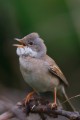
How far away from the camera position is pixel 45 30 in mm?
6703

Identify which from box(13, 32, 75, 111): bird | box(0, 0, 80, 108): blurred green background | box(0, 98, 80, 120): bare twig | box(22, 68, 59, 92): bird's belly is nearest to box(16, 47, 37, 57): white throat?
box(13, 32, 75, 111): bird

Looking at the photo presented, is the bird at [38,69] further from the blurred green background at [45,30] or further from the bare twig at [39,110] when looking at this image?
the blurred green background at [45,30]

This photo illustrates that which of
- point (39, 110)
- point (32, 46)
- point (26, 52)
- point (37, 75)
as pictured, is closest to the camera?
point (39, 110)

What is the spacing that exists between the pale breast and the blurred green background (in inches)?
72.6

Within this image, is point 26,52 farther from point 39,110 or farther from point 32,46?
point 39,110

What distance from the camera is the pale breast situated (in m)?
4.58

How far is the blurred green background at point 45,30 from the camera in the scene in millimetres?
6625

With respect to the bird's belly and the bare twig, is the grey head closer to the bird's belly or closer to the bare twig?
the bird's belly

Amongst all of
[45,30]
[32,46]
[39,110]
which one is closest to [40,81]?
[32,46]

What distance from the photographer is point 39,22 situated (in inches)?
266

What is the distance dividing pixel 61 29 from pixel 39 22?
345mm

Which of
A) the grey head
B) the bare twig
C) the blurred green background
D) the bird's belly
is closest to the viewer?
the bare twig

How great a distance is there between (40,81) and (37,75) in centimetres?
7

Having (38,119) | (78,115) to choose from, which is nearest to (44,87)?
(38,119)
